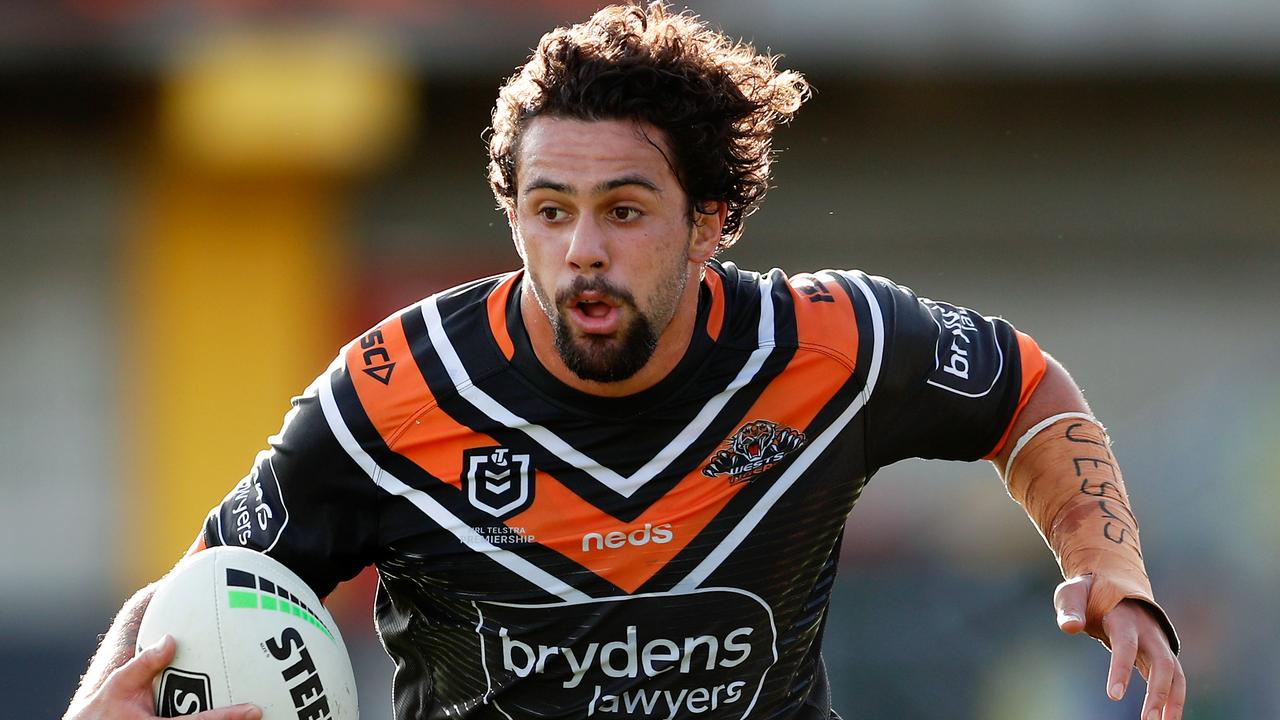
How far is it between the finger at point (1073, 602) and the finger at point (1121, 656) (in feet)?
0.23

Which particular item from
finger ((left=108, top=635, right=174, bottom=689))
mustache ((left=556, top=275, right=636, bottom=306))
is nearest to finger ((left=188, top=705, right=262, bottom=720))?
finger ((left=108, top=635, right=174, bottom=689))

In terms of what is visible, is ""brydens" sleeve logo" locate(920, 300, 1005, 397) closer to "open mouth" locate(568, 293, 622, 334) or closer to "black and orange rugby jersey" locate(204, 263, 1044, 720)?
"black and orange rugby jersey" locate(204, 263, 1044, 720)

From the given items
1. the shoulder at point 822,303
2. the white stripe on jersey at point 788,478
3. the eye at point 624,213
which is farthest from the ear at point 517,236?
the white stripe on jersey at point 788,478

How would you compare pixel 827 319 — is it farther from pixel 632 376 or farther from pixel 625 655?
pixel 625 655

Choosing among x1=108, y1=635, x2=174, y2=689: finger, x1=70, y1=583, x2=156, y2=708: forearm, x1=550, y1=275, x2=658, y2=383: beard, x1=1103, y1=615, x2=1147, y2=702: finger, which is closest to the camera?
x1=1103, y1=615, x2=1147, y2=702: finger

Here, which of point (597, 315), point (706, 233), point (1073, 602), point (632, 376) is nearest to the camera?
point (1073, 602)

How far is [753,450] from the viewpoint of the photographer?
4113 mm

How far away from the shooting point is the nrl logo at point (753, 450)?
13.4 feet

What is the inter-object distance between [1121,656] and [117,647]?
2.26 m

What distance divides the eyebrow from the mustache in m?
0.21

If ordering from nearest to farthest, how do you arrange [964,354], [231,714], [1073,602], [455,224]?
[231,714] → [1073,602] → [964,354] → [455,224]

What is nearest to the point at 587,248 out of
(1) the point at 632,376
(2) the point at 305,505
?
(1) the point at 632,376

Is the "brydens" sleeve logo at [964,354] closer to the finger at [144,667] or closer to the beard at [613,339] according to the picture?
the beard at [613,339]

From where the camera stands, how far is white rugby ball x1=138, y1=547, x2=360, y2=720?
367cm
